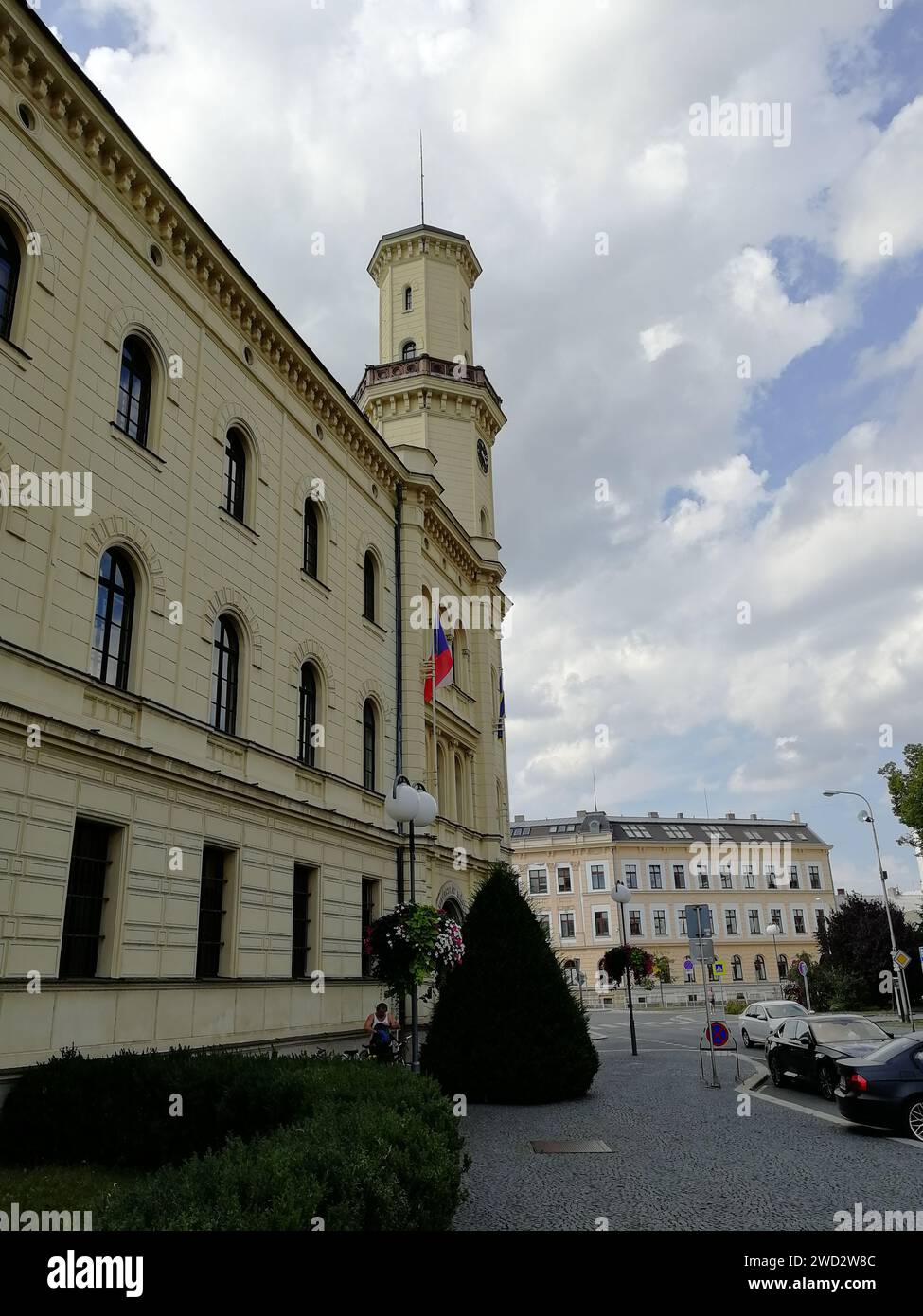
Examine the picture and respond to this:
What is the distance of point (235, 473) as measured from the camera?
19422mm

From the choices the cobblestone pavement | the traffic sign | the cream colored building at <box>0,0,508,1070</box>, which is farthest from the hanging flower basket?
the traffic sign

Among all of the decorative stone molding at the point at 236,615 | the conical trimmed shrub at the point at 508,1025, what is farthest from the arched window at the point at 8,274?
the conical trimmed shrub at the point at 508,1025

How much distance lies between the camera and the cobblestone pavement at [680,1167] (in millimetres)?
8000

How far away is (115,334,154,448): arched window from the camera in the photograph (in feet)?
51.7

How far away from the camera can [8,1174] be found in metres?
9.56

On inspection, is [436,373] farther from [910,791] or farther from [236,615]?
[910,791]

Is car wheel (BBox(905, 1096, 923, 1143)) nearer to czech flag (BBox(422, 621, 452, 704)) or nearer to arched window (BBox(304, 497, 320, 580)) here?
czech flag (BBox(422, 621, 452, 704))

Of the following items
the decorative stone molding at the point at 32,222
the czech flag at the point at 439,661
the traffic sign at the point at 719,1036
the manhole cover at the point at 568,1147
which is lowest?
the manhole cover at the point at 568,1147

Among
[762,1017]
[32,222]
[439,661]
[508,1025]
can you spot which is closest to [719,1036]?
[508,1025]

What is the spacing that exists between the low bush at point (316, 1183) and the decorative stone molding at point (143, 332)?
42.6 feet

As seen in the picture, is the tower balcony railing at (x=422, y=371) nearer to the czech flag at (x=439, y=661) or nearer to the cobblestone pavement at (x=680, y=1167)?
the czech flag at (x=439, y=661)

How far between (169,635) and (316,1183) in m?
11.8

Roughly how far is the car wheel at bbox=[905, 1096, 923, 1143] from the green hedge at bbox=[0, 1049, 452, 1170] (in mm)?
6874
